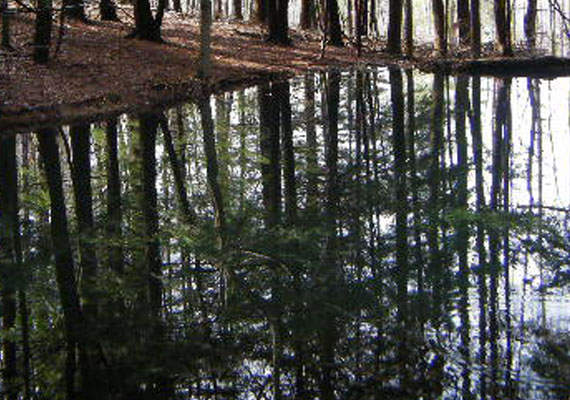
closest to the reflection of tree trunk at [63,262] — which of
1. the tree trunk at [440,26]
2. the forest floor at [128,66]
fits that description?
the forest floor at [128,66]

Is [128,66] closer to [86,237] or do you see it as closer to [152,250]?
[86,237]

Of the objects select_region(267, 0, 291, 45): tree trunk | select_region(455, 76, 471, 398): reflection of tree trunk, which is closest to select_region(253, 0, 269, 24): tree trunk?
select_region(267, 0, 291, 45): tree trunk

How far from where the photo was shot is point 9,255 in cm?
779

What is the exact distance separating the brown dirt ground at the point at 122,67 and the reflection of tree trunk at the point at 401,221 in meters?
5.94

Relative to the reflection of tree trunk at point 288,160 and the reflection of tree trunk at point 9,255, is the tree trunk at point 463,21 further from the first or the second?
the reflection of tree trunk at point 9,255

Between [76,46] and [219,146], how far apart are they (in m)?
10.4

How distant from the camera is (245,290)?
20.8 feet

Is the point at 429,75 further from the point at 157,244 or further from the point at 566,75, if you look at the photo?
the point at 157,244

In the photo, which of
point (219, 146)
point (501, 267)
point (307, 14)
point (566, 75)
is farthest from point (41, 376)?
point (307, 14)

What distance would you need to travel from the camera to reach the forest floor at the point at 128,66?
15984 mm

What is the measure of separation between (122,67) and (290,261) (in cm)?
1424

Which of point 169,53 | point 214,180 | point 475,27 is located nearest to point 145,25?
point 169,53

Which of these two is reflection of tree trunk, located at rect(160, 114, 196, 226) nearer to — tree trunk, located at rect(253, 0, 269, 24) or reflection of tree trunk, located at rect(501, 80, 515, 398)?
reflection of tree trunk, located at rect(501, 80, 515, 398)

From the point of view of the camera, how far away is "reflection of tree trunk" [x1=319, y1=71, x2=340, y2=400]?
4.54m
